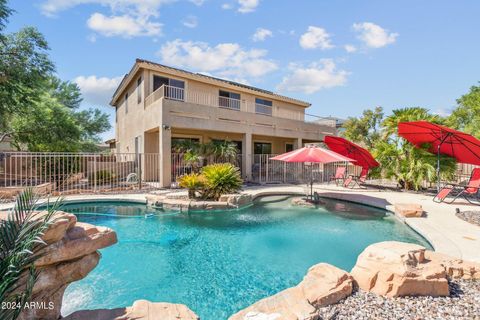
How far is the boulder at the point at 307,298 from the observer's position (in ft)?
9.57

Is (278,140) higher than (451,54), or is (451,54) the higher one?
(451,54)

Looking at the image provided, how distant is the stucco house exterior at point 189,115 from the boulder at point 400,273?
1153 cm

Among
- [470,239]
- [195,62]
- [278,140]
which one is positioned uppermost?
[195,62]

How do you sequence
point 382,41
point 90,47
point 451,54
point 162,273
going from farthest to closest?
point 90,47 < point 451,54 < point 382,41 < point 162,273

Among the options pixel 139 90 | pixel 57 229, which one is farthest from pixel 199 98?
pixel 57 229

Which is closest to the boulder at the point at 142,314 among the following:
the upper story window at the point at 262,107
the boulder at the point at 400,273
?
the boulder at the point at 400,273

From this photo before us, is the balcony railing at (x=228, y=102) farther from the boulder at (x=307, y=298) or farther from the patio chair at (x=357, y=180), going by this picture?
the boulder at (x=307, y=298)

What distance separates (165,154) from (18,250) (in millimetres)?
11524

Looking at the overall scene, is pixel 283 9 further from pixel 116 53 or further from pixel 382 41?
pixel 116 53

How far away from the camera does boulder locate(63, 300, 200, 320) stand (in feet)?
9.19

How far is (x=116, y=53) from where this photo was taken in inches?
629

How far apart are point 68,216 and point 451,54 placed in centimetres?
1801

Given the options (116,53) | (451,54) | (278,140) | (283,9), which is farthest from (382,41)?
(116,53)

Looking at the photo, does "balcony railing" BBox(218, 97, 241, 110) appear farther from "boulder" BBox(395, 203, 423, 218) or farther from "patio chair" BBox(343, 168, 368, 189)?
"boulder" BBox(395, 203, 423, 218)
